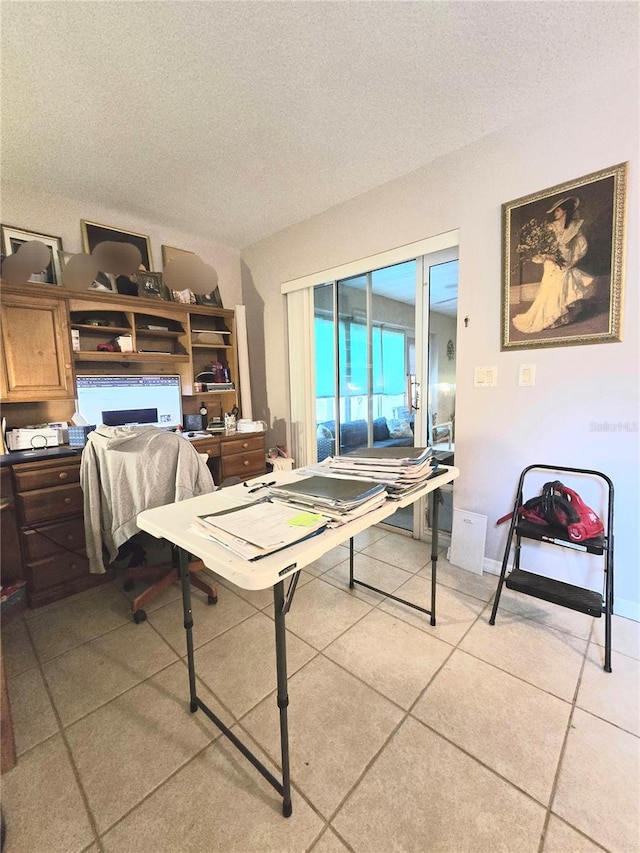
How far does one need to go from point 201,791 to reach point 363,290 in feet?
9.95

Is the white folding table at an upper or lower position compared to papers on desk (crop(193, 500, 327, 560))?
lower

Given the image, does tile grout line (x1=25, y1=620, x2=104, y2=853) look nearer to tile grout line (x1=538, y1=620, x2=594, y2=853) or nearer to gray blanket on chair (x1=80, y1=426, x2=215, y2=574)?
gray blanket on chair (x1=80, y1=426, x2=215, y2=574)

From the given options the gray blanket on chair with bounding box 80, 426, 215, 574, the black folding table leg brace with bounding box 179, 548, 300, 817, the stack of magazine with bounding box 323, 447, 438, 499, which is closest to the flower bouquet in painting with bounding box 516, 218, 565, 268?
the stack of magazine with bounding box 323, 447, 438, 499

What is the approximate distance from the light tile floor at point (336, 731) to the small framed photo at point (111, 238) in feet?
8.41

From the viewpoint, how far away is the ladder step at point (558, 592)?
4.85 feet

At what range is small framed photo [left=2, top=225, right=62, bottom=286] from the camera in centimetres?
225

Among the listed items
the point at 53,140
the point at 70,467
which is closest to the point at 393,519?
the point at 70,467

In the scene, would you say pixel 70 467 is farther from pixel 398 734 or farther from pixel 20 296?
pixel 398 734

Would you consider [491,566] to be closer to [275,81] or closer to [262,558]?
[262,558]

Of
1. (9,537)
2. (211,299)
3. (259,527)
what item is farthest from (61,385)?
(259,527)

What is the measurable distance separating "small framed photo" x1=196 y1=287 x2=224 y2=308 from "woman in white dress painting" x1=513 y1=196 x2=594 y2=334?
2527 millimetres

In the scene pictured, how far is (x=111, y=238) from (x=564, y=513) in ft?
11.7

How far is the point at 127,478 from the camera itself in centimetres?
178

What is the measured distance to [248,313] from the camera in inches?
142
